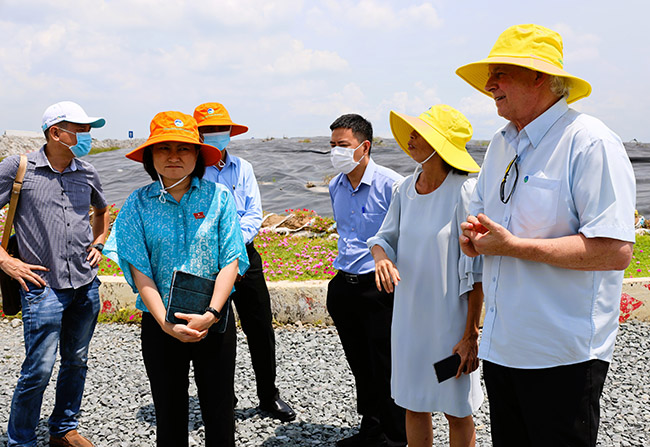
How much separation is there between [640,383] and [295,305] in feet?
9.94

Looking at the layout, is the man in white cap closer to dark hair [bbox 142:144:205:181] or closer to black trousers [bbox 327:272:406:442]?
dark hair [bbox 142:144:205:181]

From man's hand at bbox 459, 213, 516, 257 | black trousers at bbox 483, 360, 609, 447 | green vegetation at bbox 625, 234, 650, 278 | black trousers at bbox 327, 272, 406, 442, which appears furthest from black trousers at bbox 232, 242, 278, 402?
green vegetation at bbox 625, 234, 650, 278

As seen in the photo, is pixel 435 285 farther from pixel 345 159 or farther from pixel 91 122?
pixel 91 122

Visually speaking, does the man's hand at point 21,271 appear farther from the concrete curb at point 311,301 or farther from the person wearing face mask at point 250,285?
the concrete curb at point 311,301

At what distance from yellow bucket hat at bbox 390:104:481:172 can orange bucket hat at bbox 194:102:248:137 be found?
4.95ft

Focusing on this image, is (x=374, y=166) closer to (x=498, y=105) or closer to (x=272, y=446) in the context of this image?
(x=498, y=105)

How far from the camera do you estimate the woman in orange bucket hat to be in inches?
92.9

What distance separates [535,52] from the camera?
181 cm

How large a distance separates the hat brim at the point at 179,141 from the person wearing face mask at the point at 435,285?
2.95 feet

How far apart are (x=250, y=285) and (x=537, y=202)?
7.39ft

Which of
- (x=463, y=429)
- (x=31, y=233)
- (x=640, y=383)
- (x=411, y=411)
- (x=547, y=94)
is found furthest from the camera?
(x=640, y=383)

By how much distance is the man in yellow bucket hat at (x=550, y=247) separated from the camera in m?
1.66

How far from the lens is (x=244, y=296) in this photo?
3.65 meters

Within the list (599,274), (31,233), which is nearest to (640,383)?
(599,274)
